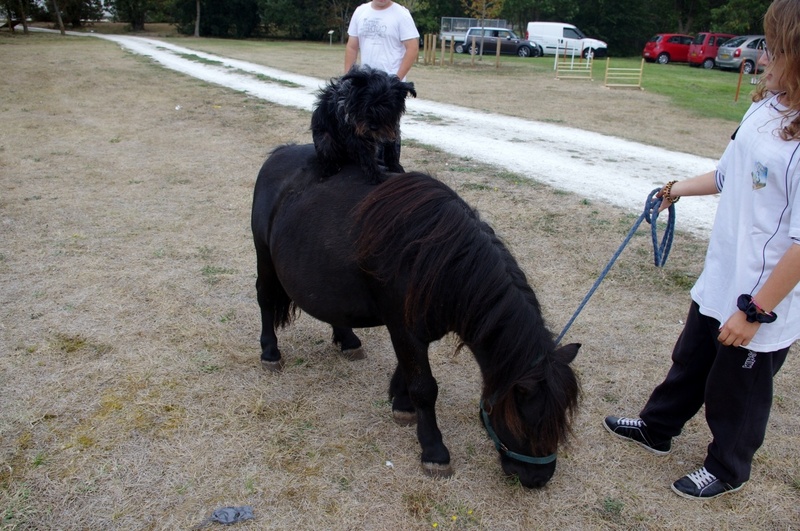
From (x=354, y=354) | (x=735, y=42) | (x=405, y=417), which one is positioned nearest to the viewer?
(x=405, y=417)

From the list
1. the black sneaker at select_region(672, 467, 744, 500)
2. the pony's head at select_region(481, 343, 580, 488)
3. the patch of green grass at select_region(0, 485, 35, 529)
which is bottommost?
the patch of green grass at select_region(0, 485, 35, 529)

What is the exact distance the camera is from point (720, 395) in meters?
2.31

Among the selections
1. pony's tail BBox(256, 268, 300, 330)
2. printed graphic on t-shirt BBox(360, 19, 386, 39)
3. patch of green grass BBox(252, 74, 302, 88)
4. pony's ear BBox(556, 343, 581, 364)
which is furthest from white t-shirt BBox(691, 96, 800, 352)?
patch of green grass BBox(252, 74, 302, 88)

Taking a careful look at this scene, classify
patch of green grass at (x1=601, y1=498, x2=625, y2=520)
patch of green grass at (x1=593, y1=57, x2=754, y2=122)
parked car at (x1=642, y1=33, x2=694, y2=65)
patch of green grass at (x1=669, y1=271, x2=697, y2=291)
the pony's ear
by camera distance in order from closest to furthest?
the pony's ear
patch of green grass at (x1=601, y1=498, x2=625, y2=520)
patch of green grass at (x1=669, y1=271, x2=697, y2=291)
patch of green grass at (x1=593, y1=57, x2=754, y2=122)
parked car at (x1=642, y1=33, x2=694, y2=65)

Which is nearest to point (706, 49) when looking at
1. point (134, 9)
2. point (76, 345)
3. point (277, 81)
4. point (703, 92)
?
point (703, 92)

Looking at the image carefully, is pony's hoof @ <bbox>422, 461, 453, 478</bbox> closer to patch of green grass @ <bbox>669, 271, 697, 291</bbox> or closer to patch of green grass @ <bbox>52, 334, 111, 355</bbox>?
patch of green grass @ <bbox>52, 334, 111, 355</bbox>

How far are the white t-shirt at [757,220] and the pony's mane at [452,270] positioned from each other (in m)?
0.71

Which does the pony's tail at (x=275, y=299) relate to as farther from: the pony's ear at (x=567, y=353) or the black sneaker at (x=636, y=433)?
the black sneaker at (x=636, y=433)

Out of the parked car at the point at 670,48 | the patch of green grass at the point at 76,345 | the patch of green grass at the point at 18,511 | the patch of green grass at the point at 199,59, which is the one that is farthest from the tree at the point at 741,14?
the patch of green grass at the point at 18,511

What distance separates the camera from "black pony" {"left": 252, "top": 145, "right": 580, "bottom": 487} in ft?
7.18

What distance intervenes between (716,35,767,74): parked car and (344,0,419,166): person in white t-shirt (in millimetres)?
26268

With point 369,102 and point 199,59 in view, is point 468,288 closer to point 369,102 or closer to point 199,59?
point 369,102

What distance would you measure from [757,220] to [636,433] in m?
1.31

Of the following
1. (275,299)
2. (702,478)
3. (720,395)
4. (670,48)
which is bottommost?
(702,478)
